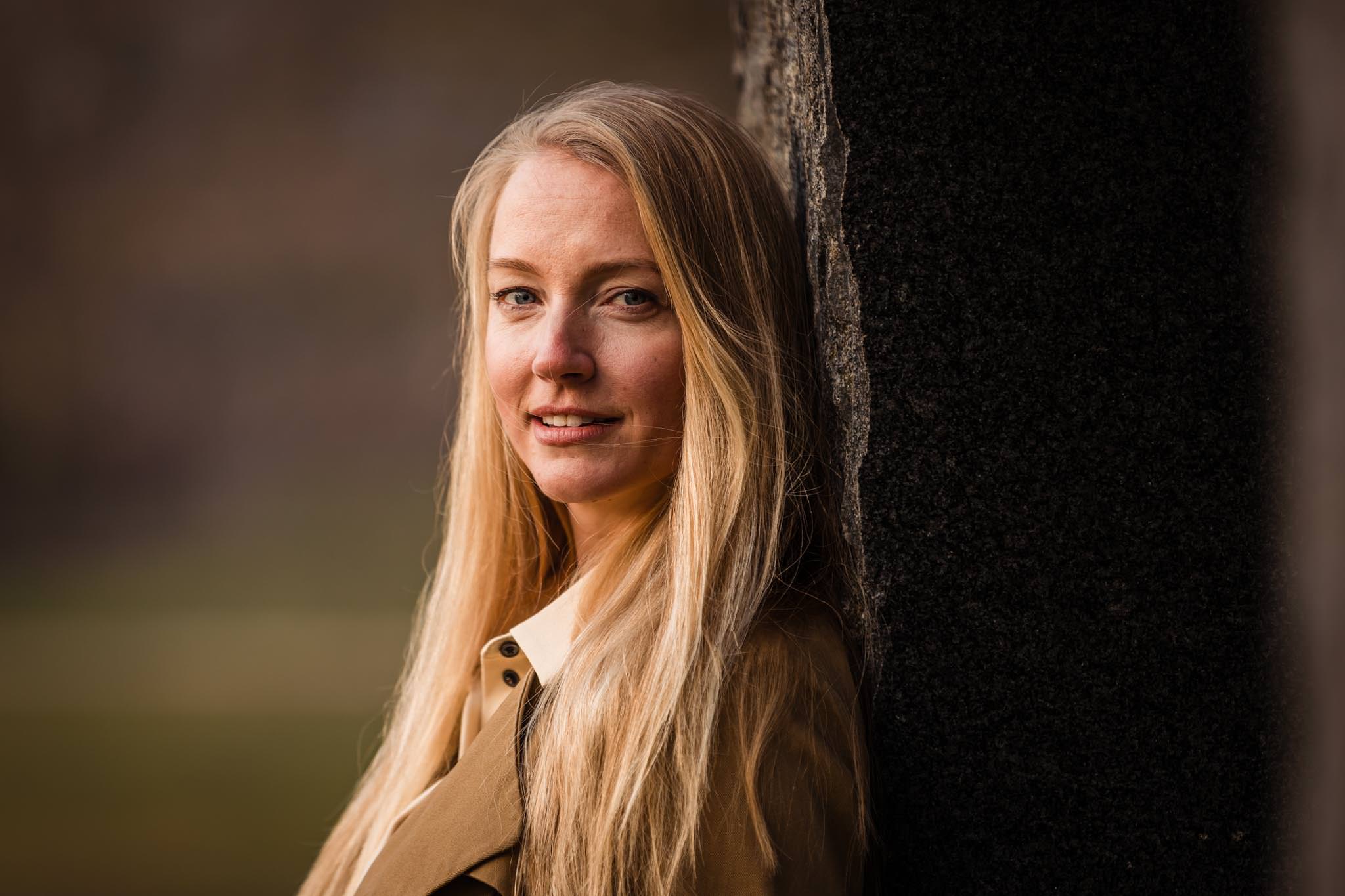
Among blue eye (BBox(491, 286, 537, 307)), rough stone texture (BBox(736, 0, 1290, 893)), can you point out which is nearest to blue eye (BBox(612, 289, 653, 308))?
blue eye (BBox(491, 286, 537, 307))

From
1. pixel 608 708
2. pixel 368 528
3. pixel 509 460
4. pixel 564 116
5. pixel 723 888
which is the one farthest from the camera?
pixel 368 528

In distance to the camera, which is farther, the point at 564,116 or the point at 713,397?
the point at 564,116

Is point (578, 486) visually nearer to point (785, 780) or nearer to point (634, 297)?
point (634, 297)

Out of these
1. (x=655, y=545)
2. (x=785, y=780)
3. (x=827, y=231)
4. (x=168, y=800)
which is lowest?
(x=168, y=800)

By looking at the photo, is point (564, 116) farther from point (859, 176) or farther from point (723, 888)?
point (723, 888)

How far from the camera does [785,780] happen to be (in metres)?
1.03

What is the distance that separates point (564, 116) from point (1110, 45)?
2.18 feet

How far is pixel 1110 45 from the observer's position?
104cm

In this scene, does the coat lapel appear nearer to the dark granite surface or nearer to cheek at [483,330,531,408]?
cheek at [483,330,531,408]

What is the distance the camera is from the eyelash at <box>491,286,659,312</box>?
1274 mm

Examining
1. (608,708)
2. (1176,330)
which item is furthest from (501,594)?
(1176,330)

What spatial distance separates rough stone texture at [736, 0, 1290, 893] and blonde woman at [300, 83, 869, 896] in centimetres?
17

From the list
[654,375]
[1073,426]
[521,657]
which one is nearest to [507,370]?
[654,375]

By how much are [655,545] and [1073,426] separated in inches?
20.4
